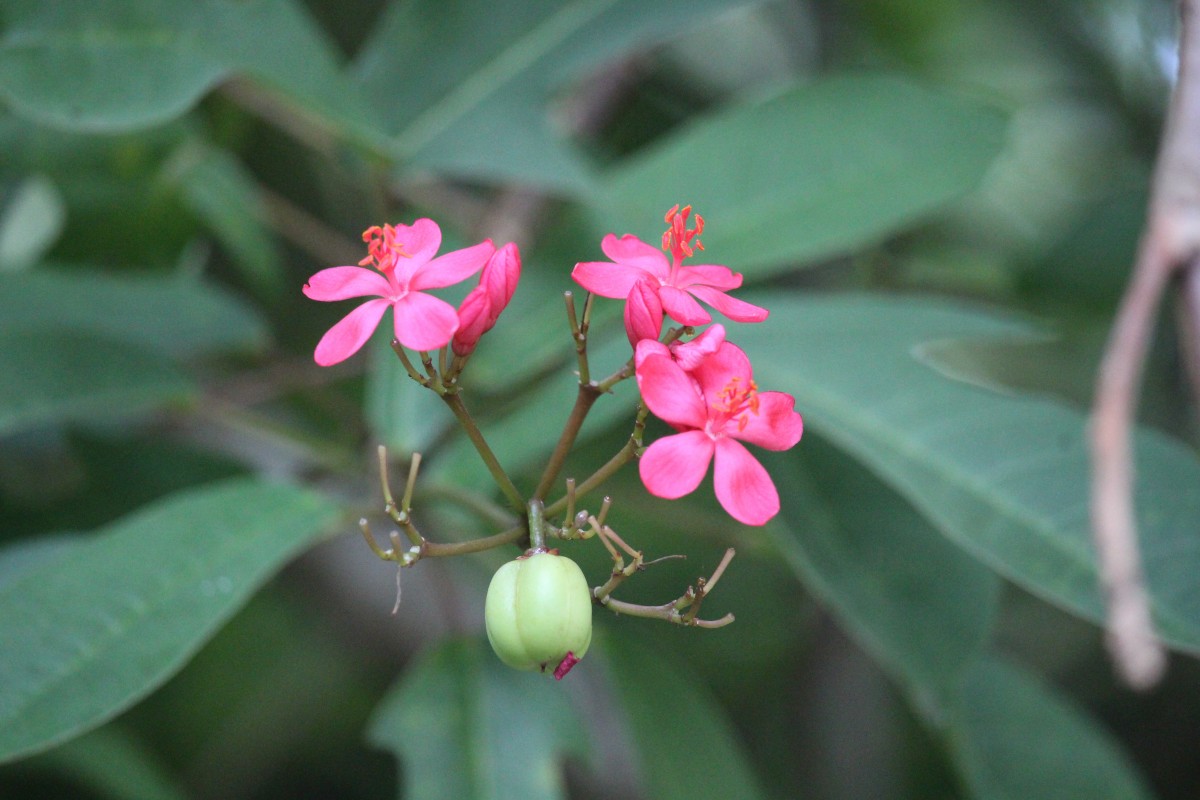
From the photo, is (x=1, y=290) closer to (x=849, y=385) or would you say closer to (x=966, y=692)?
(x=849, y=385)

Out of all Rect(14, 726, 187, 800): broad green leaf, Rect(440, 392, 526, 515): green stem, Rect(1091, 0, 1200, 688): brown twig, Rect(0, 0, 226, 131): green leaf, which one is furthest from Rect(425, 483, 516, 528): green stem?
Rect(14, 726, 187, 800): broad green leaf

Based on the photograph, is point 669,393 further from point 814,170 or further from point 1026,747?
point 1026,747

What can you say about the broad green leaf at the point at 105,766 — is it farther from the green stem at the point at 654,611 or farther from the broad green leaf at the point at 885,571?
the green stem at the point at 654,611

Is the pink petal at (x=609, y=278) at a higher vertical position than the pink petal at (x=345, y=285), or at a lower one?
lower

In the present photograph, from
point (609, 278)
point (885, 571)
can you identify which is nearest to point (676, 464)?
point (609, 278)

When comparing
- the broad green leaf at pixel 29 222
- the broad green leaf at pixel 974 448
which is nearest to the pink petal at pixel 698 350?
the broad green leaf at pixel 974 448

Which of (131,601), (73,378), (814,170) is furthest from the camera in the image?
(814,170)

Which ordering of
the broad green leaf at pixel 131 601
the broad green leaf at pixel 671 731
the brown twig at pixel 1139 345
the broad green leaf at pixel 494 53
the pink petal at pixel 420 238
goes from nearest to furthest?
1. the brown twig at pixel 1139 345
2. the pink petal at pixel 420 238
3. the broad green leaf at pixel 131 601
4. the broad green leaf at pixel 671 731
5. the broad green leaf at pixel 494 53
